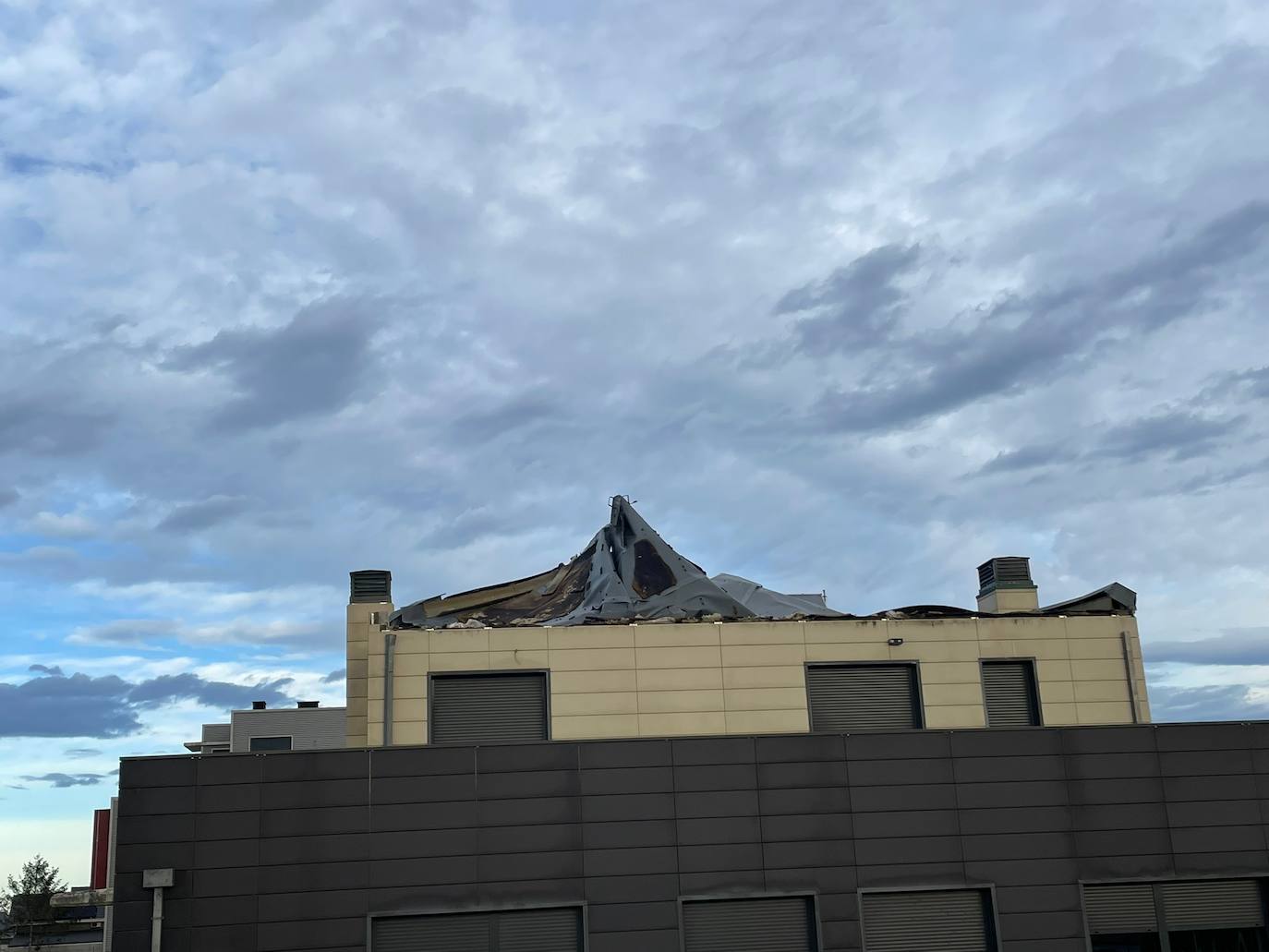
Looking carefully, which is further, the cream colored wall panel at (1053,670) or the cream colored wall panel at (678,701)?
the cream colored wall panel at (1053,670)

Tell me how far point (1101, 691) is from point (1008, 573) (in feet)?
15.0

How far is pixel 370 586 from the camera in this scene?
29328 mm

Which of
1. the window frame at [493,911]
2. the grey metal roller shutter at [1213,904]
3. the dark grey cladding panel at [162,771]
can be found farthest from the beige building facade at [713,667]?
the grey metal roller shutter at [1213,904]

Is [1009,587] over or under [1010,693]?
over

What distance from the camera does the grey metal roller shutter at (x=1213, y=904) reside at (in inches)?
961

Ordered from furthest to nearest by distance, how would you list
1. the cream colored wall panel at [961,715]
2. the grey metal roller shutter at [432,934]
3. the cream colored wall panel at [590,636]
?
the cream colored wall panel at [961,715]
the cream colored wall panel at [590,636]
the grey metal roller shutter at [432,934]

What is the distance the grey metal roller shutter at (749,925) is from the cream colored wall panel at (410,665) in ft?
27.7

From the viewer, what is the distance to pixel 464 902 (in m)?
22.9

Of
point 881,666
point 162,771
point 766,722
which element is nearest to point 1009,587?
point 881,666

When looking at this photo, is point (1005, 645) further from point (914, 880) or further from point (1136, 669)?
point (914, 880)

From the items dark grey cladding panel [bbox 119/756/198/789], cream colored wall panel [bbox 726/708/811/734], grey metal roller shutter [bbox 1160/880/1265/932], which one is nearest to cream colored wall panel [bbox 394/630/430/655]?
dark grey cladding panel [bbox 119/756/198/789]

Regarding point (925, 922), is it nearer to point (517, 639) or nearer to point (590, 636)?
point (590, 636)

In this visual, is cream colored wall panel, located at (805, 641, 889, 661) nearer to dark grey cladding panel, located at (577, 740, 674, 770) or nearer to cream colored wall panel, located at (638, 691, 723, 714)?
cream colored wall panel, located at (638, 691, 723, 714)

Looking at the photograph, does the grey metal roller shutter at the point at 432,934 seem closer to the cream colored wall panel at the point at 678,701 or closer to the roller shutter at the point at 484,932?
the roller shutter at the point at 484,932
